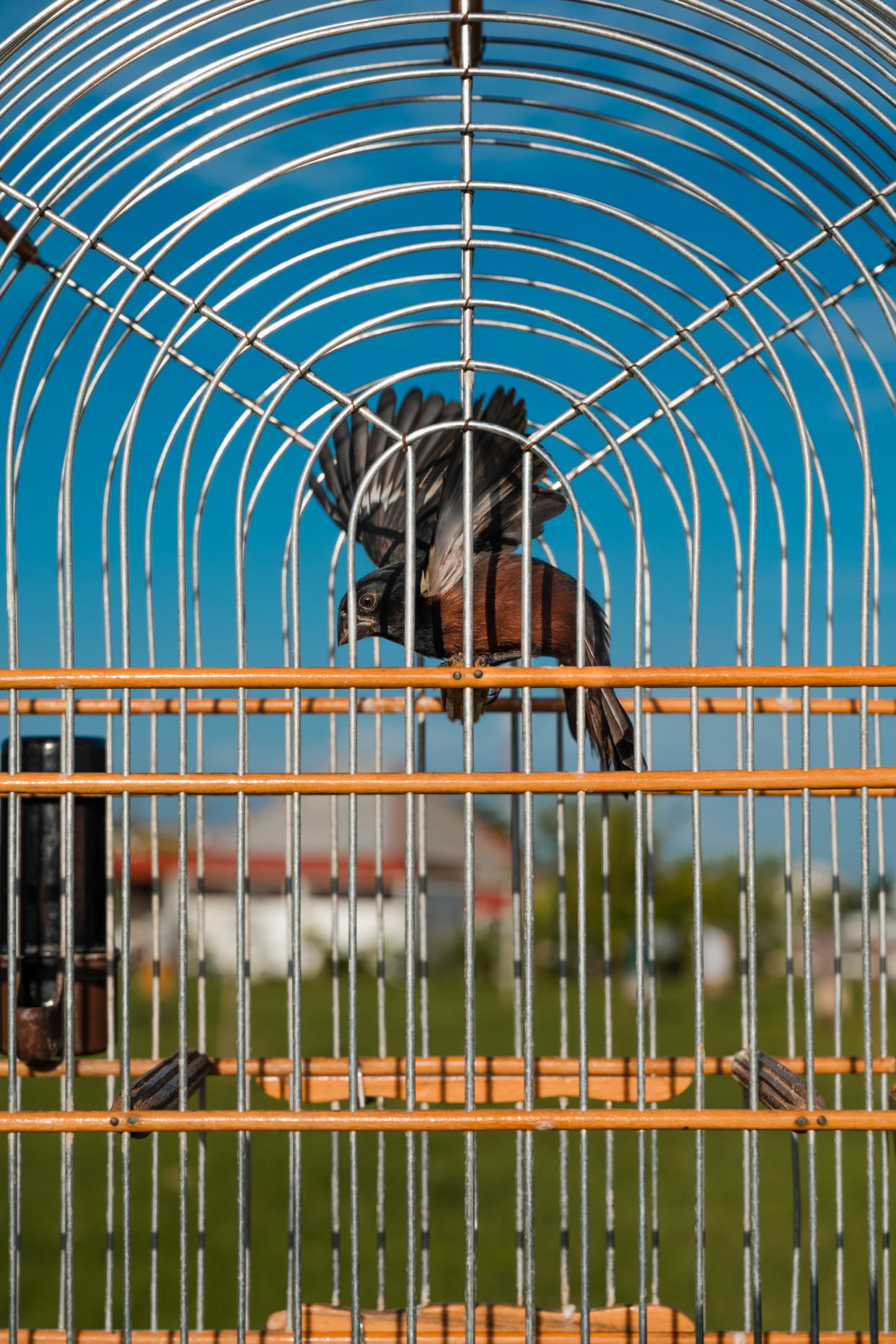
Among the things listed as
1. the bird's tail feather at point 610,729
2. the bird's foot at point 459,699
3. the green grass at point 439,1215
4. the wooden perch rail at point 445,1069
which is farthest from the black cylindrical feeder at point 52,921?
the green grass at point 439,1215

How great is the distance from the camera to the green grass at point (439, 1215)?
938 centimetres

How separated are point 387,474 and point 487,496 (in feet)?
2.00

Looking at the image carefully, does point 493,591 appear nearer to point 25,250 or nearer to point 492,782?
point 492,782

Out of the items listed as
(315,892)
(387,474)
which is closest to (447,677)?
(387,474)

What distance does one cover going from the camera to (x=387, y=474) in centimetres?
326

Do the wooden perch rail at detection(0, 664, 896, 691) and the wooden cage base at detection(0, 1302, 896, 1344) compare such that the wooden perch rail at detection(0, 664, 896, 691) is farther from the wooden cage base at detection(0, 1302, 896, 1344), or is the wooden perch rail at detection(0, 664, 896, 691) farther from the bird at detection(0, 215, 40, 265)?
the wooden cage base at detection(0, 1302, 896, 1344)

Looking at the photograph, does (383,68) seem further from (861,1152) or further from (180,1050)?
(861,1152)

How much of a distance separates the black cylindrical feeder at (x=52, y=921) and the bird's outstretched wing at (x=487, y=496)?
111cm

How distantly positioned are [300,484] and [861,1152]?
514 inches

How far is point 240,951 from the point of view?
6.40 feet

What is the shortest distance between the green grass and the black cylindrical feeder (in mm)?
4384

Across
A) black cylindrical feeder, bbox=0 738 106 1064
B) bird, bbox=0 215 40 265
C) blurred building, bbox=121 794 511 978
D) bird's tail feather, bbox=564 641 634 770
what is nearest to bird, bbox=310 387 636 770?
bird's tail feather, bbox=564 641 634 770

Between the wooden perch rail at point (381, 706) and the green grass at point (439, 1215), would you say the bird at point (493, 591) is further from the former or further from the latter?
the green grass at point (439, 1215)

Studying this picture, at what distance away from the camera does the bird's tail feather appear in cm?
246
